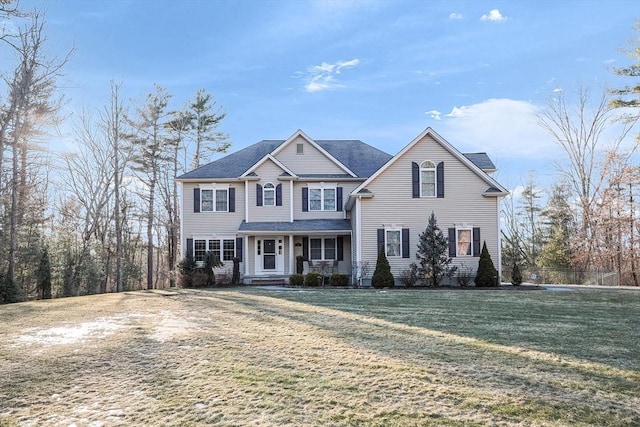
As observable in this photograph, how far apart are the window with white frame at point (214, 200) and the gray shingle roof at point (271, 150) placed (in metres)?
0.80

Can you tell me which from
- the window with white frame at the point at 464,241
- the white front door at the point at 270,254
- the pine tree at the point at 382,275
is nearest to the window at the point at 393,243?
the pine tree at the point at 382,275

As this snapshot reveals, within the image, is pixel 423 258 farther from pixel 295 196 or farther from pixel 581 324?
pixel 581 324

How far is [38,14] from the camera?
1806cm

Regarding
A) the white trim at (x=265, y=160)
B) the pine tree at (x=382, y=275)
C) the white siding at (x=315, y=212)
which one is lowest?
the pine tree at (x=382, y=275)

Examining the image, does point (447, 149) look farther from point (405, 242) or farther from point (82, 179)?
point (82, 179)

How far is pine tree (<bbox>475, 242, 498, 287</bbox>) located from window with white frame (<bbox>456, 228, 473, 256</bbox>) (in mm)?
1110

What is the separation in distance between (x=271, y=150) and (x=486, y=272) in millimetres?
12969

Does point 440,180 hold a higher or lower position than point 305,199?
higher

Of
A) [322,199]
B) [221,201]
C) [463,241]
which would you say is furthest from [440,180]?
[221,201]

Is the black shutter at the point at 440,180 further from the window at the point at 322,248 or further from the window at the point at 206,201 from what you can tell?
the window at the point at 206,201

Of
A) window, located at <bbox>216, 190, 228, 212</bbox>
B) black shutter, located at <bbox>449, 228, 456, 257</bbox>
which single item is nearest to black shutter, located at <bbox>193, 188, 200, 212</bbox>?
window, located at <bbox>216, 190, 228, 212</bbox>

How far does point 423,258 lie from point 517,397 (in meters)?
14.0

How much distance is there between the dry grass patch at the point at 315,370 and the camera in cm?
370

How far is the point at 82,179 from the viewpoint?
27562mm
